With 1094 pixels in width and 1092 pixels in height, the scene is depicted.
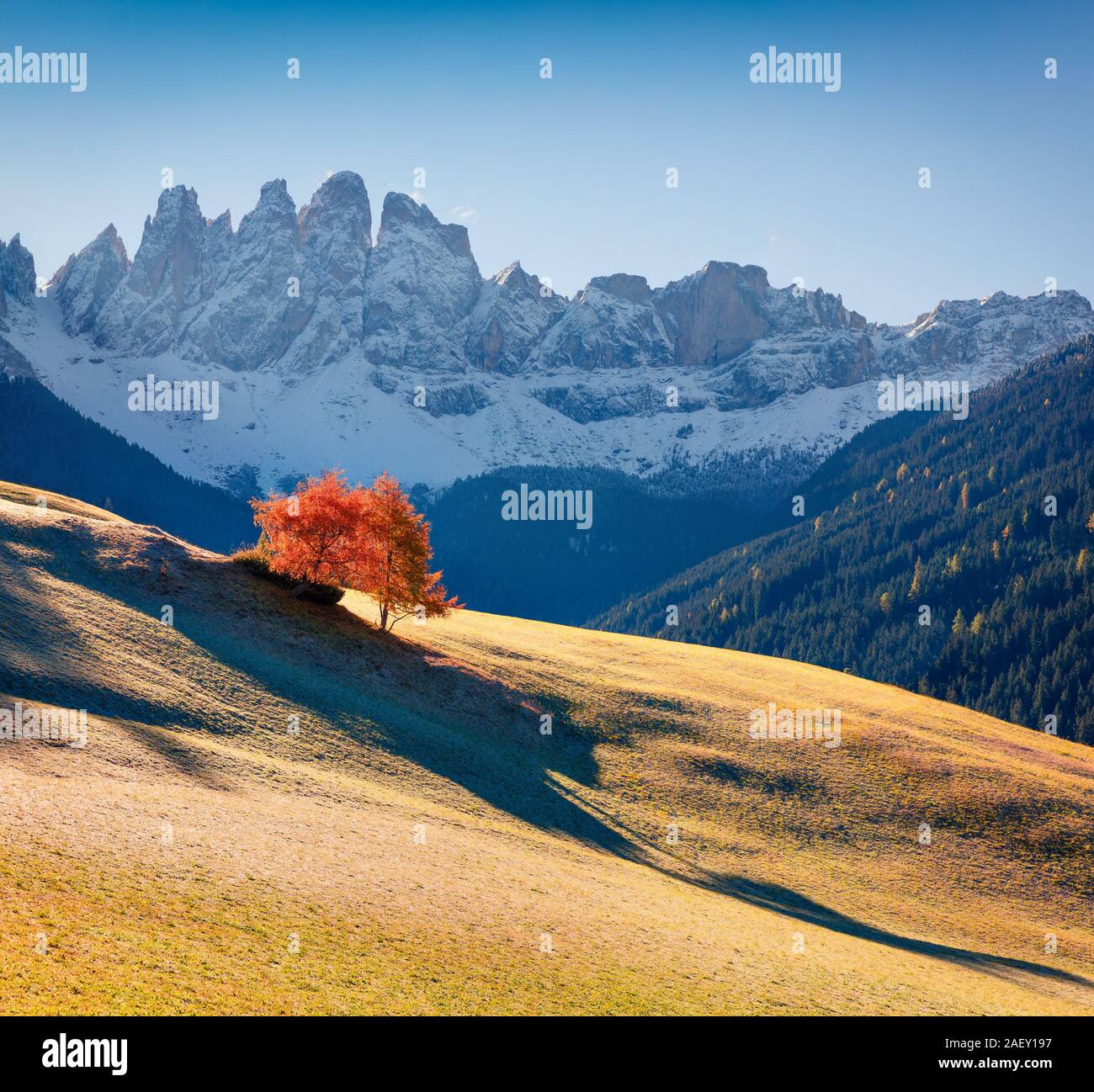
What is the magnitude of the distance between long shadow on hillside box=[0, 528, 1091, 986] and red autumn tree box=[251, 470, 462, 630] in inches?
111

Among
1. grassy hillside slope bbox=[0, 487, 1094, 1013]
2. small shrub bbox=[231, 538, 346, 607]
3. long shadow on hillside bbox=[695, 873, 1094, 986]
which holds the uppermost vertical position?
small shrub bbox=[231, 538, 346, 607]

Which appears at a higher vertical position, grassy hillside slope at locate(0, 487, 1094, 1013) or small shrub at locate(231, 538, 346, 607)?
small shrub at locate(231, 538, 346, 607)

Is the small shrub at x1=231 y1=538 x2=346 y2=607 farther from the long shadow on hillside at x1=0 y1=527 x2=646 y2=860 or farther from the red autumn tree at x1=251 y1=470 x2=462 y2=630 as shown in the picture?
the long shadow on hillside at x1=0 y1=527 x2=646 y2=860

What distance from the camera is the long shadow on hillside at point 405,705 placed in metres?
39.2

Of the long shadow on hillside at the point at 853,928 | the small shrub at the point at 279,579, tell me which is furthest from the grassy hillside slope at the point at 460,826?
the small shrub at the point at 279,579

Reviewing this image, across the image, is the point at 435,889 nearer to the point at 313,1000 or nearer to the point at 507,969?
the point at 507,969

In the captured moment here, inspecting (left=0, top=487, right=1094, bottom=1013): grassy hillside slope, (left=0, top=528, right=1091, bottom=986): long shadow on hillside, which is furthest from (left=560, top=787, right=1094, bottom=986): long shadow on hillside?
(left=0, top=487, right=1094, bottom=1013): grassy hillside slope

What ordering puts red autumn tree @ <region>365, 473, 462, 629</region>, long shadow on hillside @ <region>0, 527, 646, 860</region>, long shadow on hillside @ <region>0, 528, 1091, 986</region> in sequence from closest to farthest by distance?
long shadow on hillside @ <region>0, 528, 1091, 986</region> → long shadow on hillside @ <region>0, 527, 646, 860</region> → red autumn tree @ <region>365, 473, 462, 629</region>

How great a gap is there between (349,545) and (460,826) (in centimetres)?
2953

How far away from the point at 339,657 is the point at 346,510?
12.2 m

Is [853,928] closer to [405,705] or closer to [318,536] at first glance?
[405,705]

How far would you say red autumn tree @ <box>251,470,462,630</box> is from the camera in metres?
61.1

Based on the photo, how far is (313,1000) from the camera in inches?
746

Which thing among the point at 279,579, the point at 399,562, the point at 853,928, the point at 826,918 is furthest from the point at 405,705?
the point at 853,928
